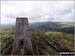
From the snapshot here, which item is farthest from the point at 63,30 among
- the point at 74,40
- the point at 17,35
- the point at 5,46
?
the point at 17,35

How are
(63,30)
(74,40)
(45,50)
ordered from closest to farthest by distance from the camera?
(45,50), (74,40), (63,30)

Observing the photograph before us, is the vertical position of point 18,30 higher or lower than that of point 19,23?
lower

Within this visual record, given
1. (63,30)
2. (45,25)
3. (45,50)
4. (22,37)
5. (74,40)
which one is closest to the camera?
(22,37)

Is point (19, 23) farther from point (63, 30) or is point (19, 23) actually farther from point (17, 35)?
point (63, 30)

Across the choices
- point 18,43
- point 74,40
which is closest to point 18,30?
point 18,43

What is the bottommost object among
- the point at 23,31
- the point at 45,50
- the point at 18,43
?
the point at 45,50

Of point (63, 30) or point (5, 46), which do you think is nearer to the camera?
point (5, 46)

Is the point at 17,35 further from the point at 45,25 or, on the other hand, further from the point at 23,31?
the point at 45,25
